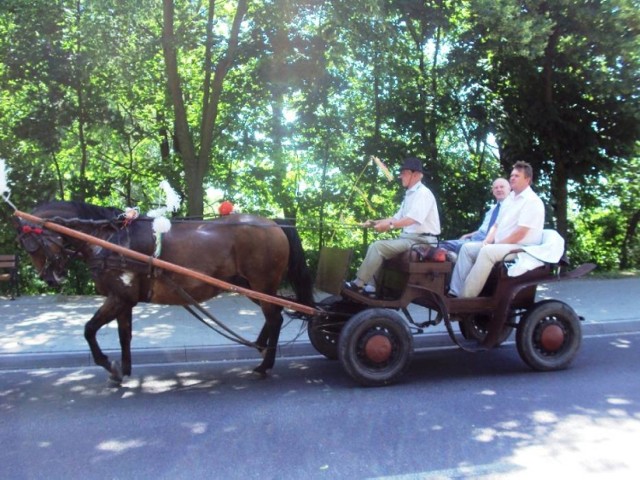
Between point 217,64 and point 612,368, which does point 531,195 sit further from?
point 217,64

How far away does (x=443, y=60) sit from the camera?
12.8m

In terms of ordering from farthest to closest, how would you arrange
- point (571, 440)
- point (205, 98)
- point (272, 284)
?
1. point (205, 98)
2. point (272, 284)
3. point (571, 440)

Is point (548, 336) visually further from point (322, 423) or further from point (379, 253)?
point (322, 423)

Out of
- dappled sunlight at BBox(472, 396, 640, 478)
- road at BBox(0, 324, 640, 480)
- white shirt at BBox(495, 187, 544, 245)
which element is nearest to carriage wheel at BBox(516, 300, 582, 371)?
road at BBox(0, 324, 640, 480)

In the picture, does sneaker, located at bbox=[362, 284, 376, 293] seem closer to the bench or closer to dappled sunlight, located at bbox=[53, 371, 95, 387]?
dappled sunlight, located at bbox=[53, 371, 95, 387]

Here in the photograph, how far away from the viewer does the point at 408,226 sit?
6.45 meters

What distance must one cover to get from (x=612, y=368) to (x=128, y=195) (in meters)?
10.4

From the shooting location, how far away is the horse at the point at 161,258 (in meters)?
5.79

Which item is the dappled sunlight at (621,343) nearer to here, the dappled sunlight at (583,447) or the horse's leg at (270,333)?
the dappled sunlight at (583,447)

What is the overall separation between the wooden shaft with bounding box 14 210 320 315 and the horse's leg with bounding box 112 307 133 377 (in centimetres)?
59

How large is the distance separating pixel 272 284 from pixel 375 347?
1247mm

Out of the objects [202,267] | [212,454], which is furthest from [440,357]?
[212,454]

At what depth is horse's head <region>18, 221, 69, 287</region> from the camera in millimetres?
5633

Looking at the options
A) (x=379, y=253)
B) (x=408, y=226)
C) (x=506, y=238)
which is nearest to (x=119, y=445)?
→ (x=379, y=253)
